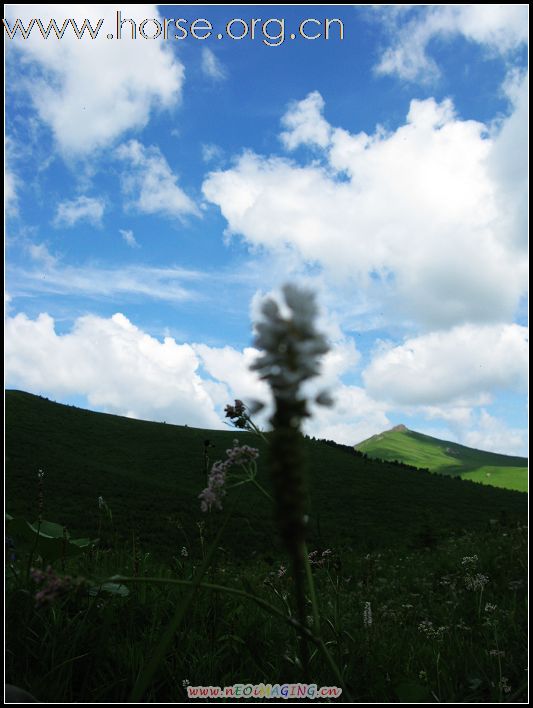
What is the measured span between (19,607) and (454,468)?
164862 mm

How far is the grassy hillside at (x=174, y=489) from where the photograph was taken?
99.9 feet

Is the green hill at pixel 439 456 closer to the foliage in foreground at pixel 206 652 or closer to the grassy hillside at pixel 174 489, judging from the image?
the grassy hillside at pixel 174 489

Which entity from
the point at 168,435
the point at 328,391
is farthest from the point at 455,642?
the point at 168,435

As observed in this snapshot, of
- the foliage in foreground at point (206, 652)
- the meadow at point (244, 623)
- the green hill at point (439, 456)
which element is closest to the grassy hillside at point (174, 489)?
the meadow at point (244, 623)

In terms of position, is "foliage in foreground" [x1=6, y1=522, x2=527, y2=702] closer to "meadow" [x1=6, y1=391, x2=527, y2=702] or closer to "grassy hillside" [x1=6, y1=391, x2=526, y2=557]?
"meadow" [x1=6, y1=391, x2=527, y2=702]

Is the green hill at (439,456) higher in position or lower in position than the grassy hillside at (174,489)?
lower

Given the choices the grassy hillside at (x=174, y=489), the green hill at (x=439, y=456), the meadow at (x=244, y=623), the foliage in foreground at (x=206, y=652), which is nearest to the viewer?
the meadow at (x=244, y=623)

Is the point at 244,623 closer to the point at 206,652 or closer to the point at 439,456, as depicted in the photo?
the point at 206,652

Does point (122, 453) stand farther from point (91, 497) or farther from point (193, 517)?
point (193, 517)

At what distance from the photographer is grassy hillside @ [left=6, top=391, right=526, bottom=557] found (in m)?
30.4

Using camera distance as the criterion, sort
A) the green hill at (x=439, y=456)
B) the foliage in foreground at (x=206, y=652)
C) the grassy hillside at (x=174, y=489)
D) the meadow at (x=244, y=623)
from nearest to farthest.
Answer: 1. the meadow at (x=244, y=623)
2. the foliage in foreground at (x=206, y=652)
3. the grassy hillside at (x=174, y=489)
4. the green hill at (x=439, y=456)

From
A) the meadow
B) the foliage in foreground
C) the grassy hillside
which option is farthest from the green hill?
the foliage in foreground

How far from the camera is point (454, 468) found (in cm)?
15462

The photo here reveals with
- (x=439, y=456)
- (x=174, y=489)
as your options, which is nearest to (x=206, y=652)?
(x=174, y=489)
